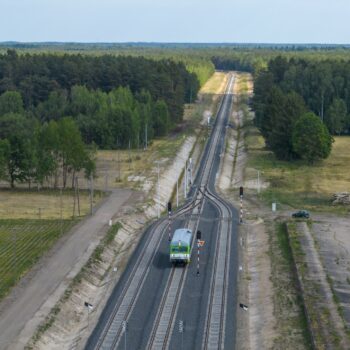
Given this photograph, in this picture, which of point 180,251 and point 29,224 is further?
point 29,224

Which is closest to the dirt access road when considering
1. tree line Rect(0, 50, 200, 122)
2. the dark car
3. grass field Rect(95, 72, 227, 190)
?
the dark car

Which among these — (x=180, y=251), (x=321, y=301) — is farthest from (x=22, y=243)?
(x=321, y=301)

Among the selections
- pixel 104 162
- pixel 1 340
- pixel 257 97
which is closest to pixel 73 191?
pixel 104 162

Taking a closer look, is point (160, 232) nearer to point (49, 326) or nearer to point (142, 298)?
point (142, 298)

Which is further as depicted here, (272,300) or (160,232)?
(160,232)

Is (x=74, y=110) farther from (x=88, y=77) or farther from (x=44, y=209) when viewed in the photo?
→ (x=44, y=209)

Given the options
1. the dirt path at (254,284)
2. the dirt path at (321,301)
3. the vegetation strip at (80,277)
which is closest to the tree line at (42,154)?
the dirt path at (254,284)
